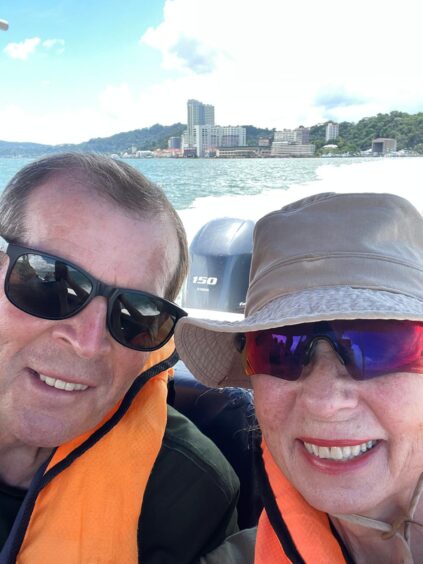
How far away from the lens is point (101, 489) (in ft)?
4.42

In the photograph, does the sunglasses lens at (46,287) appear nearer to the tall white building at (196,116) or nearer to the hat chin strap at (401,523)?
the hat chin strap at (401,523)

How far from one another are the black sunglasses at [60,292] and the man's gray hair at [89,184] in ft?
0.30

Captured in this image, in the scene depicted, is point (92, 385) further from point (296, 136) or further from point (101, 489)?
point (296, 136)

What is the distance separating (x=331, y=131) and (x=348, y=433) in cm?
2372

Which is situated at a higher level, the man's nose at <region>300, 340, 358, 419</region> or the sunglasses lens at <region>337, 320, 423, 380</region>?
the sunglasses lens at <region>337, 320, 423, 380</region>

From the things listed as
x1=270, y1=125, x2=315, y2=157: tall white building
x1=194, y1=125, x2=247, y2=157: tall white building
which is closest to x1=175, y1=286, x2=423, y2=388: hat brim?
x1=270, y1=125, x2=315, y2=157: tall white building

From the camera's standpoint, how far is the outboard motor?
382cm

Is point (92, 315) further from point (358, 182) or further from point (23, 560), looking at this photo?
point (358, 182)

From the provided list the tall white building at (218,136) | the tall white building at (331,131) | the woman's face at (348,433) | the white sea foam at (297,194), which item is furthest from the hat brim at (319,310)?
the tall white building at (218,136)

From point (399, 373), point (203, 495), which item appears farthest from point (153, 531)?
point (399, 373)

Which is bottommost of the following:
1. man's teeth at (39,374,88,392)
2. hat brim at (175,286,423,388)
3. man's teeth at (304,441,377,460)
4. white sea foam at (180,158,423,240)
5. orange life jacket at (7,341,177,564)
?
white sea foam at (180,158,423,240)

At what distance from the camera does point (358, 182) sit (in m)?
9.97

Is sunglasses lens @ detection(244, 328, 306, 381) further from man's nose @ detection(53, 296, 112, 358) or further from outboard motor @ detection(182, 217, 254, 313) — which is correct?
A: outboard motor @ detection(182, 217, 254, 313)

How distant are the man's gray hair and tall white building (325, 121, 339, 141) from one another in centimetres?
2276
